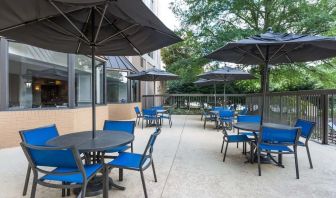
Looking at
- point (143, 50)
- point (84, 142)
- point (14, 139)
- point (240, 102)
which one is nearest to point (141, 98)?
point (240, 102)

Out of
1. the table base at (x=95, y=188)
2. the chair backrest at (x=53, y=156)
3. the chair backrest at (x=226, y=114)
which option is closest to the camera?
the chair backrest at (x=53, y=156)

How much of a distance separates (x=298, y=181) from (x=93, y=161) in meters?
3.14

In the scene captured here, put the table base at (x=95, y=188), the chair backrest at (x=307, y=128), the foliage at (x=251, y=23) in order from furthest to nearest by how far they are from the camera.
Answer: the foliage at (x=251, y=23) < the chair backrest at (x=307, y=128) < the table base at (x=95, y=188)

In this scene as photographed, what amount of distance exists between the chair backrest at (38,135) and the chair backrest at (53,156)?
755 millimetres

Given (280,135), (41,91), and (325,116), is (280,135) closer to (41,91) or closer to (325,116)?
(325,116)

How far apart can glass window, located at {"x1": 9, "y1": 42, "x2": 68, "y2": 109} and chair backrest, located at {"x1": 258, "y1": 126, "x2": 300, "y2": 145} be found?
533 cm

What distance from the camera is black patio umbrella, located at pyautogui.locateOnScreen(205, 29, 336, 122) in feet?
11.5

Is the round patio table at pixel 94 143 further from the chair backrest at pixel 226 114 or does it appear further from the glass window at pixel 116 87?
the glass window at pixel 116 87

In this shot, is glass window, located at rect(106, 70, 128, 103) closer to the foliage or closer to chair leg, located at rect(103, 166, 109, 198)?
the foliage

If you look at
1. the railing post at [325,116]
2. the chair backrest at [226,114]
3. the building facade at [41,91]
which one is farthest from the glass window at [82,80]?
the railing post at [325,116]

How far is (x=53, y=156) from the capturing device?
220cm

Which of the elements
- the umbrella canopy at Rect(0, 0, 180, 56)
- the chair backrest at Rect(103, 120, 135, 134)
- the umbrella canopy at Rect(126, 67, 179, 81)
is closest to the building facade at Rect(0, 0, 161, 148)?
the umbrella canopy at Rect(126, 67, 179, 81)

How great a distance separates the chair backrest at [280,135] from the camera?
3531 millimetres

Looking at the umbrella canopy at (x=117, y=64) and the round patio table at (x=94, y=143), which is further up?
the umbrella canopy at (x=117, y=64)
